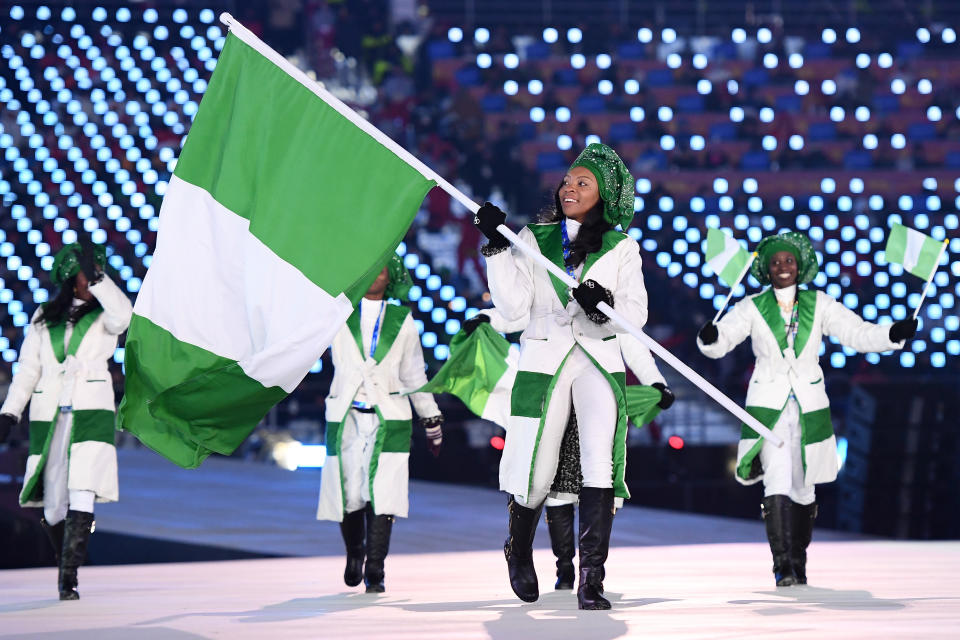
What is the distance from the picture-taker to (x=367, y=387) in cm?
623

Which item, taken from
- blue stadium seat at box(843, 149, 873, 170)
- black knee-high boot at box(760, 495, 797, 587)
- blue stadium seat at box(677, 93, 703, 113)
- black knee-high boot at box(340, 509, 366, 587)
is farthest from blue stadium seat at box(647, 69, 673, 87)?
black knee-high boot at box(340, 509, 366, 587)

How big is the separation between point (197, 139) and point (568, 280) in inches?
47.1

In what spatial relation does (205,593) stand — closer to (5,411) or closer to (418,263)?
(5,411)

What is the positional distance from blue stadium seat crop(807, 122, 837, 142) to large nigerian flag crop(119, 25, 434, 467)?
988 cm

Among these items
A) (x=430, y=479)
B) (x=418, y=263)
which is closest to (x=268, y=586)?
(x=430, y=479)

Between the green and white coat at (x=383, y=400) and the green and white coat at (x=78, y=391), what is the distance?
83cm

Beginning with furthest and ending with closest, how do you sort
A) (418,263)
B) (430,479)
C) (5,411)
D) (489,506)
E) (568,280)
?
(418,263), (430,479), (489,506), (5,411), (568,280)

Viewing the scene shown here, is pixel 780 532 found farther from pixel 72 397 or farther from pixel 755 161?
pixel 755 161

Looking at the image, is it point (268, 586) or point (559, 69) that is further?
point (559, 69)

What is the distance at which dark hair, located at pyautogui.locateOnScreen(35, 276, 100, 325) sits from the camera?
19.7ft

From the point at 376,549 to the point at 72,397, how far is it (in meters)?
1.26

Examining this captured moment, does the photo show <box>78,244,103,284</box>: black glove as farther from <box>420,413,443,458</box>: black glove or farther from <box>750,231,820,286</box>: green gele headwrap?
<box>750,231,820,286</box>: green gele headwrap

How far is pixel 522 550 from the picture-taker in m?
5.15

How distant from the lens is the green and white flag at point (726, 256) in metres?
6.96
